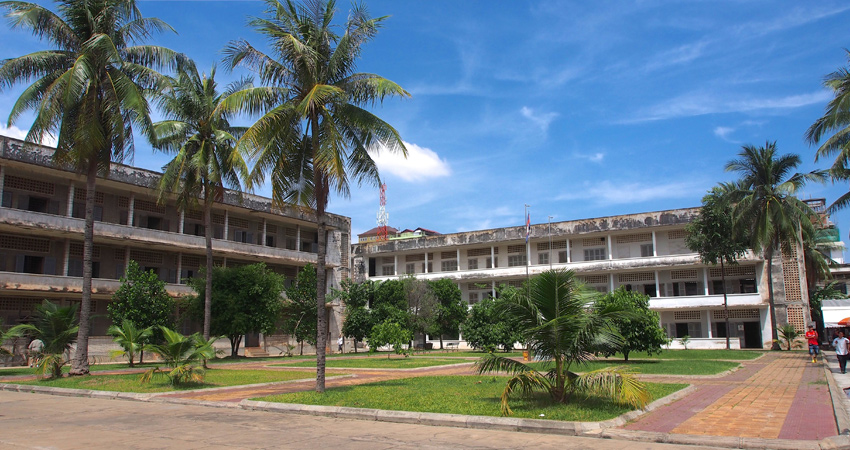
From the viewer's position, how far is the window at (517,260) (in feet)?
158

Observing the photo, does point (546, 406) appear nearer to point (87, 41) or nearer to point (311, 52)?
point (311, 52)

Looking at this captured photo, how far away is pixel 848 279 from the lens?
64.4 m

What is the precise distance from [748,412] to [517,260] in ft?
127

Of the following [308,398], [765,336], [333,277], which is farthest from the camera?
[333,277]

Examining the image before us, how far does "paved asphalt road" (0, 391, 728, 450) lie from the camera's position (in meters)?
7.45

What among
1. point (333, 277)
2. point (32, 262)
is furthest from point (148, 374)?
point (333, 277)

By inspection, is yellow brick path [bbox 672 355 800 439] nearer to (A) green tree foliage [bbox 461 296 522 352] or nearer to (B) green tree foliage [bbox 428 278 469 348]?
(A) green tree foliage [bbox 461 296 522 352]

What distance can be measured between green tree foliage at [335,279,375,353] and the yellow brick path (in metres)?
27.7

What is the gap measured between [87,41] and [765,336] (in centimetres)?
4116

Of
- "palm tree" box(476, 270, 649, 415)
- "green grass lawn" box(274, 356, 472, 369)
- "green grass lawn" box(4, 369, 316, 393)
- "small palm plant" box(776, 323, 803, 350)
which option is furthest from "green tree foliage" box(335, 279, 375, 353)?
"palm tree" box(476, 270, 649, 415)

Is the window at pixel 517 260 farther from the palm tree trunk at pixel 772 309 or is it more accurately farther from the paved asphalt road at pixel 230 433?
the paved asphalt road at pixel 230 433

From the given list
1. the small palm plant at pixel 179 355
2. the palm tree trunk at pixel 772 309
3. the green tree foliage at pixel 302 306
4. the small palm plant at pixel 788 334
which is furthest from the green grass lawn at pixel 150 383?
the small palm plant at pixel 788 334

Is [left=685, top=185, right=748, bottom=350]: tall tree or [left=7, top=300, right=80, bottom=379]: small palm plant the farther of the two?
[left=685, top=185, right=748, bottom=350]: tall tree

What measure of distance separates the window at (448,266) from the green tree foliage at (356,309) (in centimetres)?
1083
